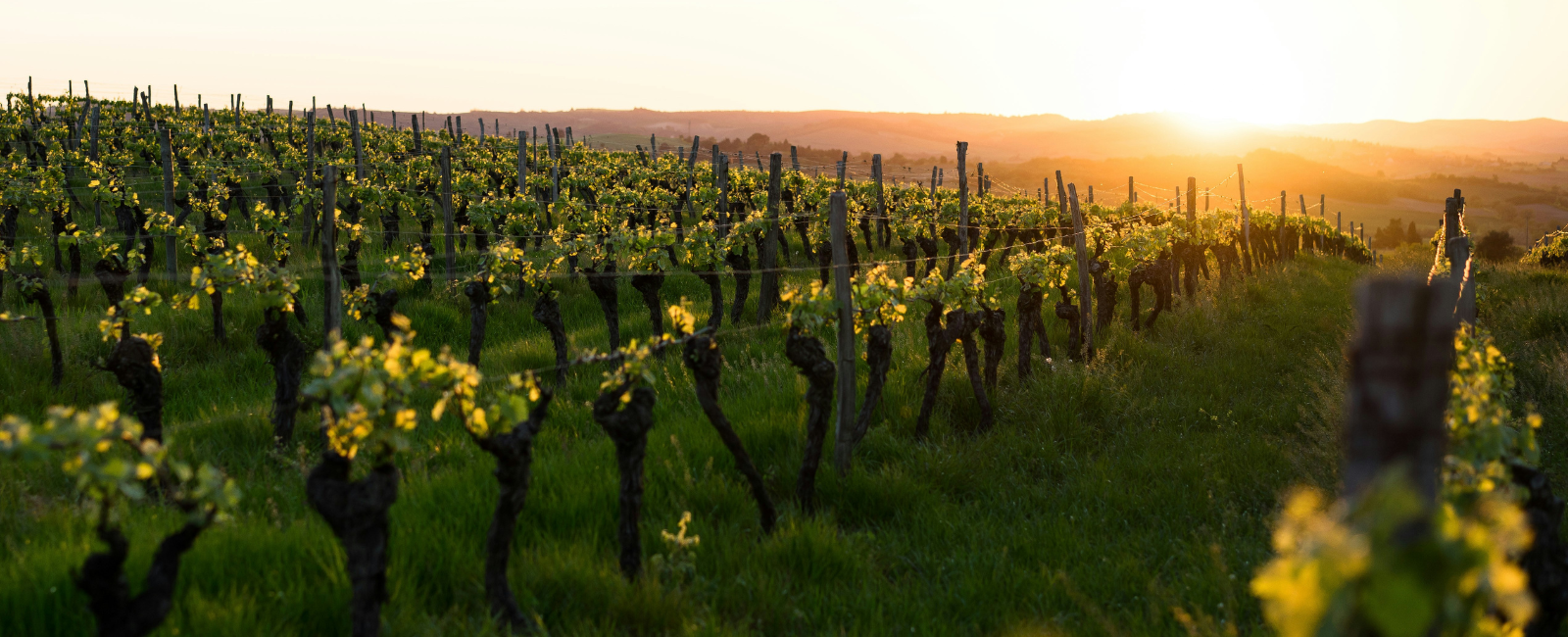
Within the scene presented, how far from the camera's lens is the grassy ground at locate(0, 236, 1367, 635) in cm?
455

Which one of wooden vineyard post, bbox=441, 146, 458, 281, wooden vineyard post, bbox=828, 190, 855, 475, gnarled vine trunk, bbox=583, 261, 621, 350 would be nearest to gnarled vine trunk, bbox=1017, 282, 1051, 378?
wooden vineyard post, bbox=828, 190, 855, 475

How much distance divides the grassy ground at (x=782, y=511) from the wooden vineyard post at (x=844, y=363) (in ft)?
1.10

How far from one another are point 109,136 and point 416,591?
31070mm

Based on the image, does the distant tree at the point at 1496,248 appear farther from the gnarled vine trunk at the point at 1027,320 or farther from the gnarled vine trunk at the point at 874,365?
the gnarled vine trunk at the point at 874,365

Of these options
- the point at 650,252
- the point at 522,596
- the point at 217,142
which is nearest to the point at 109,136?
the point at 217,142

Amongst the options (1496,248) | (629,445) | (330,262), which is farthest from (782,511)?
(1496,248)

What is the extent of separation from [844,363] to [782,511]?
5.55 feet

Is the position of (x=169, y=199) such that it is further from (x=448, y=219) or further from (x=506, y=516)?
(x=506, y=516)

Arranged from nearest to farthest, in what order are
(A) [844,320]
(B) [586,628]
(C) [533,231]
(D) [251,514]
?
(B) [586,628] → (D) [251,514] → (A) [844,320] → (C) [533,231]

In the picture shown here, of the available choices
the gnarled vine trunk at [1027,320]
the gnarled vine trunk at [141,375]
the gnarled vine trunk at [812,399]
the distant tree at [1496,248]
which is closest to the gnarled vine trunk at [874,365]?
the gnarled vine trunk at [812,399]

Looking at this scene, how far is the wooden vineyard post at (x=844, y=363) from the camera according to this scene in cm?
704

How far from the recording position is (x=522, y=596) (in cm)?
464

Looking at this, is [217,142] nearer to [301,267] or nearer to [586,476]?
[301,267]

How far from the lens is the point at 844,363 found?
739 centimetres
